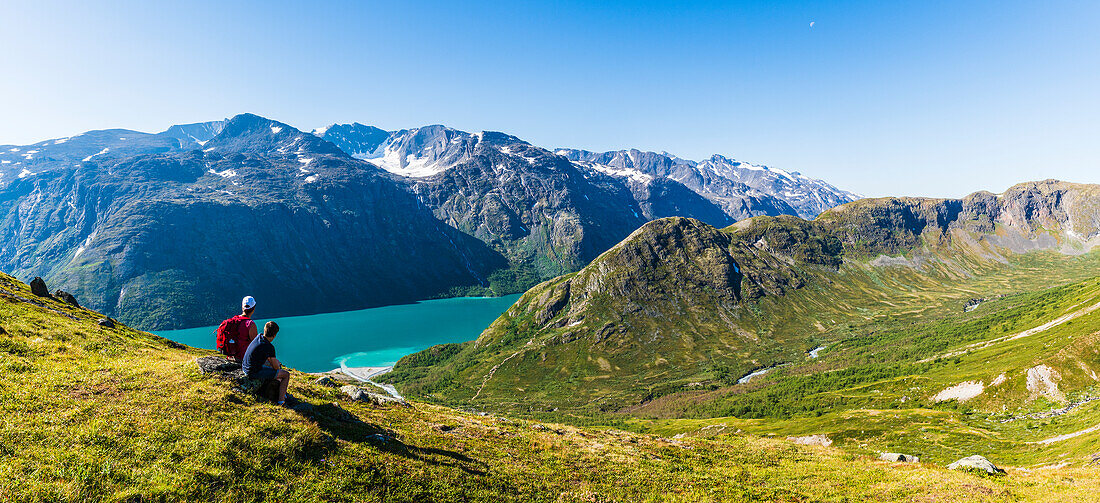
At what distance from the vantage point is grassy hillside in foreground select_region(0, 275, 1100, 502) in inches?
648

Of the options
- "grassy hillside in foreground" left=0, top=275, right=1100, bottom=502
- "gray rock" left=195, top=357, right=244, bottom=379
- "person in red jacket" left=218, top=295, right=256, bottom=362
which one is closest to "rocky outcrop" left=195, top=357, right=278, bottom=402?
"gray rock" left=195, top=357, right=244, bottom=379

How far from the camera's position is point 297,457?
2009cm

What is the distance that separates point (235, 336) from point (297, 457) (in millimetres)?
9104

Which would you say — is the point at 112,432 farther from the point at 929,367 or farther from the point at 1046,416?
the point at 929,367

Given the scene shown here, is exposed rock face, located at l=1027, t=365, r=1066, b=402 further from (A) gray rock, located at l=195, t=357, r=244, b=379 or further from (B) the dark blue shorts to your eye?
(A) gray rock, located at l=195, t=357, r=244, b=379

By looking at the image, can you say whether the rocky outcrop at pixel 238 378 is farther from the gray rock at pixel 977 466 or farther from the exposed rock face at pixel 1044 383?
the exposed rock face at pixel 1044 383

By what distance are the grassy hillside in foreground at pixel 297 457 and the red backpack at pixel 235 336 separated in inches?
84.8

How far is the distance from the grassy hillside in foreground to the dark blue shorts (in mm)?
1408

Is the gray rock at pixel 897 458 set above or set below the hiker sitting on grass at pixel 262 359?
below

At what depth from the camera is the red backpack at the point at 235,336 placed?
23984 mm

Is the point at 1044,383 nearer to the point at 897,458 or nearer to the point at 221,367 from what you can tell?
the point at 897,458

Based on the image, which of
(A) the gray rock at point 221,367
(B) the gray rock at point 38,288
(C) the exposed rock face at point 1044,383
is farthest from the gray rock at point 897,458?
(C) the exposed rock face at point 1044,383

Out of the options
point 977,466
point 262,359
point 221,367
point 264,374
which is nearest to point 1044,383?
point 977,466

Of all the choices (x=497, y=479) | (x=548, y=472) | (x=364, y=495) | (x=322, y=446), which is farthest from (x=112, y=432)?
(x=548, y=472)
